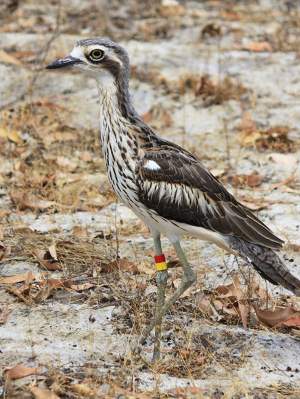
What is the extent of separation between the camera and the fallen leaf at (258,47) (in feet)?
32.5

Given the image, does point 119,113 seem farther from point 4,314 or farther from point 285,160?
point 285,160

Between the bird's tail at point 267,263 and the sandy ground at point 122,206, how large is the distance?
1.16 ft

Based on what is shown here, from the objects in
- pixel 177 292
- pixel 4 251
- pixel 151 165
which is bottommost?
pixel 177 292

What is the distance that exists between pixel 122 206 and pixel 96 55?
220cm

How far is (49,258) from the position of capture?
5641 millimetres

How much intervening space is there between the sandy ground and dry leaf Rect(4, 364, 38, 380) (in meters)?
0.03

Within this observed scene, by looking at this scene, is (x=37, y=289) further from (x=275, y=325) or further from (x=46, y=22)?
(x=46, y=22)

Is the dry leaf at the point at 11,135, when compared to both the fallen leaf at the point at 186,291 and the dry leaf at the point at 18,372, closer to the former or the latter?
the fallen leaf at the point at 186,291

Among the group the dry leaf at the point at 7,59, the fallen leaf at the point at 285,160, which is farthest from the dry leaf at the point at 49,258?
the dry leaf at the point at 7,59

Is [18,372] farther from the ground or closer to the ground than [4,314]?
closer to the ground

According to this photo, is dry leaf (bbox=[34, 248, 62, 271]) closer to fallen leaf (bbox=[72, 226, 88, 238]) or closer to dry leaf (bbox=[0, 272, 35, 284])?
dry leaf (bbox=[0, 272, 35, 284])

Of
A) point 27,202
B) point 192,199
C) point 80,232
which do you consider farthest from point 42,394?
point 27,202

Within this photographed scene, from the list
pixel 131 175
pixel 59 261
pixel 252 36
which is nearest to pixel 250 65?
pixel 252 36

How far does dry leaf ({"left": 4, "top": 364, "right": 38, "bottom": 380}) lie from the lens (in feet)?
13.5
